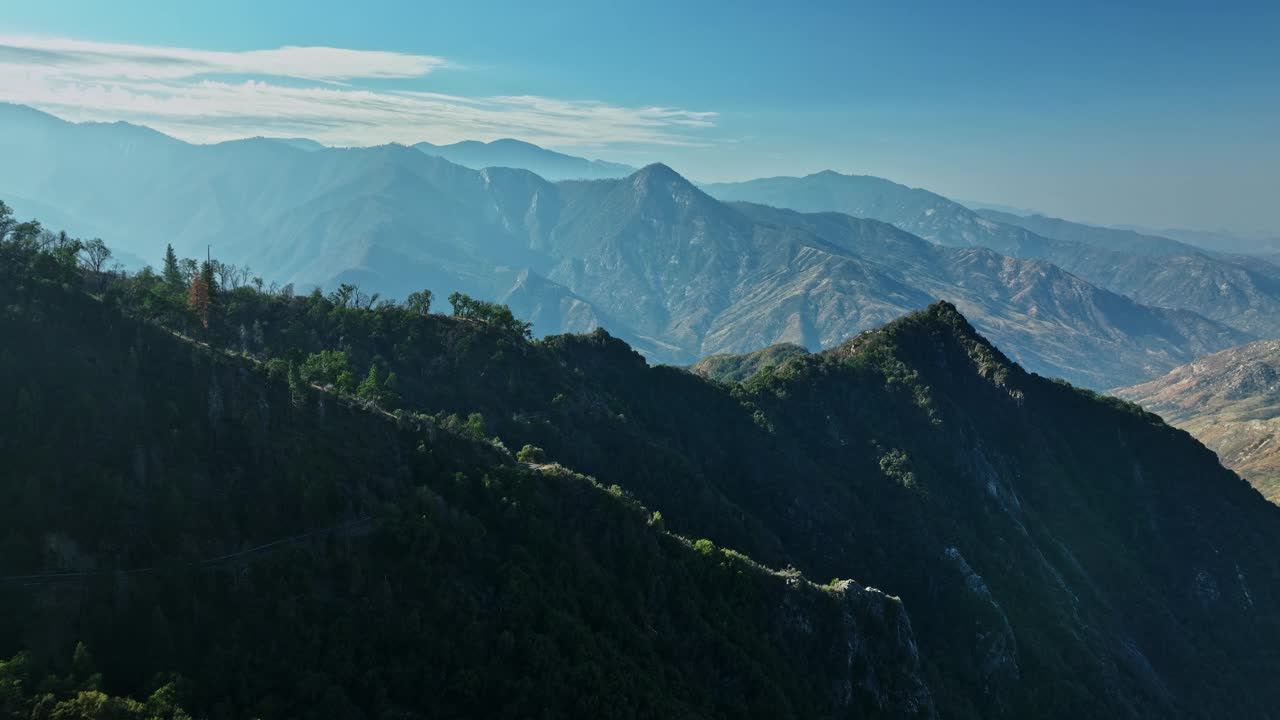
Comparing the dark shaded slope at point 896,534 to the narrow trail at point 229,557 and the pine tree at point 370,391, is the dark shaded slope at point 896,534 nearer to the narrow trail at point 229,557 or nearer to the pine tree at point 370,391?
the pine tree at point 370,391

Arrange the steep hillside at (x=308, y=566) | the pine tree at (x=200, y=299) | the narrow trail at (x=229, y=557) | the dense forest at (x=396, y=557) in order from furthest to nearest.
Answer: the pine tree at (x=200, y=299)
the dense forest at (x=396, y=557)
the steep hillside at (x=308, y=566)
the narrow trail at (x=229, y=557)

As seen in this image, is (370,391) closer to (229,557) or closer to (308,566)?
(308,566)

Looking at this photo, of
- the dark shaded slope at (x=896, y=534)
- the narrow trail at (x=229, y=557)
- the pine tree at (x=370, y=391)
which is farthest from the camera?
the dark shaded slope at (x=896, y=534)

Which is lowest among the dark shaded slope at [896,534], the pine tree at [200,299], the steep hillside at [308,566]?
the dark shaded slope at [896,534]

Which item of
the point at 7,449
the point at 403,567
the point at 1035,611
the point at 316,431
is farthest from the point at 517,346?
the point at 1035,611

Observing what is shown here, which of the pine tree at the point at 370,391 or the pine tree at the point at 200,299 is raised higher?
the pine tree at the point at 200,299

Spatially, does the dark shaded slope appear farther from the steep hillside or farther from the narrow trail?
the narrow trail

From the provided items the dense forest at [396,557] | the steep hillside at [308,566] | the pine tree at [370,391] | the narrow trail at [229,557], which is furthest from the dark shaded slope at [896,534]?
the narrow trail at [229,557]

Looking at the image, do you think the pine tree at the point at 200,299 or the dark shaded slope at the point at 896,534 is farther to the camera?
the dark shaded slope at the point at 896,534

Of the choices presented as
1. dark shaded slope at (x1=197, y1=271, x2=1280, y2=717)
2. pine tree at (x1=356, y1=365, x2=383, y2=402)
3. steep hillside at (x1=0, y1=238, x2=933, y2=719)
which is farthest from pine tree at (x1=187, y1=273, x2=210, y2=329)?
pine tree at (x1=356, y1=365, x2=383, y2=402)
